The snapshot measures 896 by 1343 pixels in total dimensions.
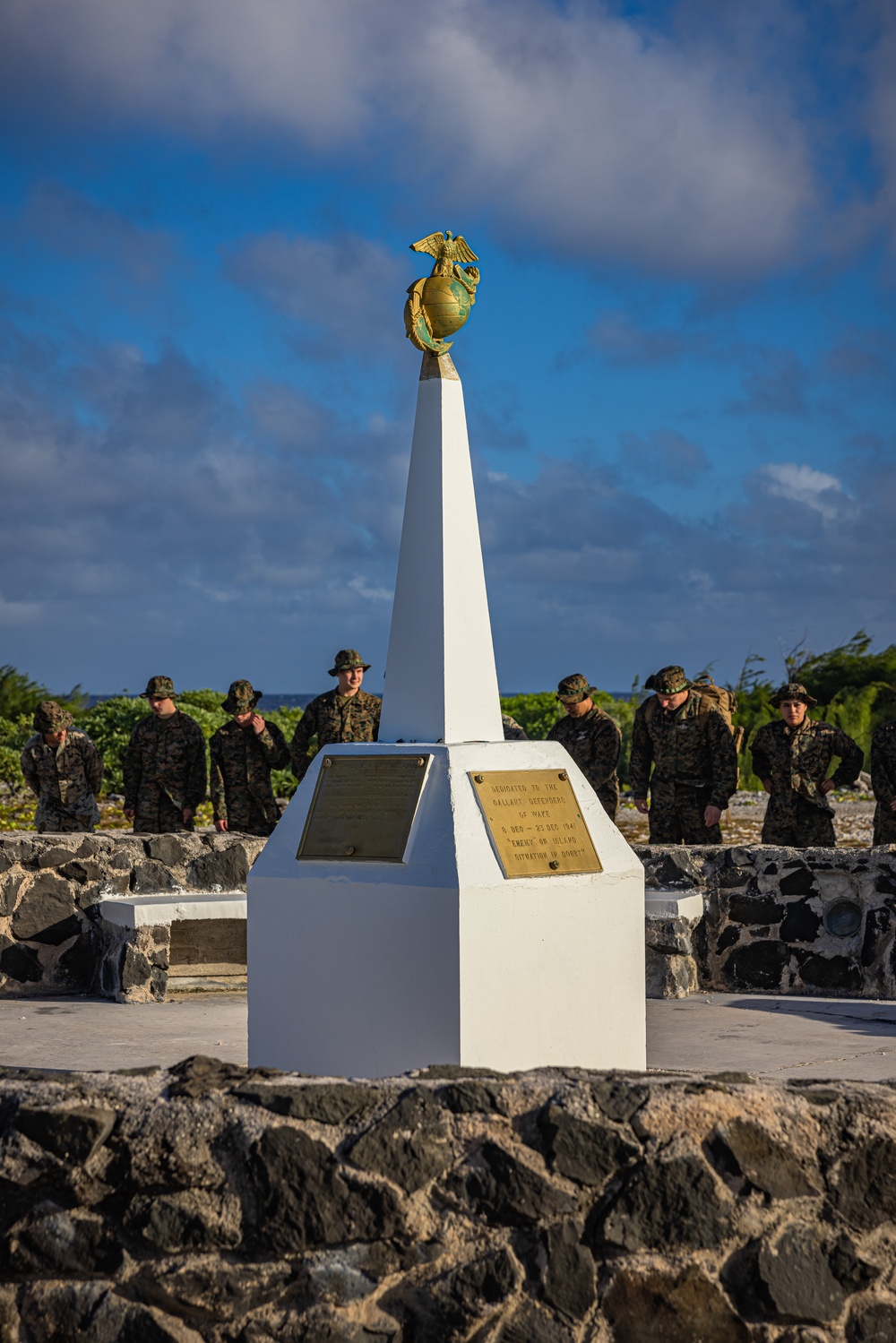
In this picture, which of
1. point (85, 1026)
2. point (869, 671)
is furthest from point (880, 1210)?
point (869, 671)

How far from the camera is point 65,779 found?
978cm

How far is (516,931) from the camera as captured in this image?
435 centimetres

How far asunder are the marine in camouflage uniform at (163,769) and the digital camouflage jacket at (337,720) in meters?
0.74

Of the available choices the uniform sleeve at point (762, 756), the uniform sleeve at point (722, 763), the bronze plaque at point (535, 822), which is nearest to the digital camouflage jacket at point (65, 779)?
the uniform sleeve at point (722, 763)

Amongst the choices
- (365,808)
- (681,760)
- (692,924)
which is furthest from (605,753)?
(365,808)

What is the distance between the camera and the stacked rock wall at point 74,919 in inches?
286

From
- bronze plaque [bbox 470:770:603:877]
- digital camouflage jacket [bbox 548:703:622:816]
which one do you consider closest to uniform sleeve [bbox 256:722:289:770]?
digital camouflage jacket [bbox 548:703:622:816]

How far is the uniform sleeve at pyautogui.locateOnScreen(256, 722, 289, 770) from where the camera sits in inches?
393

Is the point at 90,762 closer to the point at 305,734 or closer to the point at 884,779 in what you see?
the point at 305,734

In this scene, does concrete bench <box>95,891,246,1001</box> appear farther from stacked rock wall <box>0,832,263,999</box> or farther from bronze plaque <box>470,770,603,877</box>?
bronze plaque <box>470,770,603,877</box>

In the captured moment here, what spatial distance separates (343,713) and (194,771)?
1.18m

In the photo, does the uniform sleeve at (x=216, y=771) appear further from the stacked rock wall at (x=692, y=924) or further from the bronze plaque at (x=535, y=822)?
the bronze plaque at (x=535, y=822)

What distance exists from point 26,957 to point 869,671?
17.9m

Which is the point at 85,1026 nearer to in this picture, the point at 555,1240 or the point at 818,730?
the point at 555,1240
